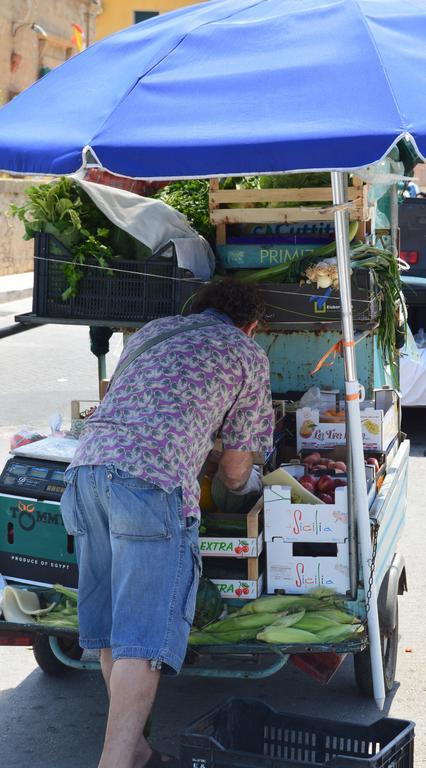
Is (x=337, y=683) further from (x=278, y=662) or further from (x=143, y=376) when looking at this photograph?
(x=143, y=376)

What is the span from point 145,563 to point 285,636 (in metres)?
0.63

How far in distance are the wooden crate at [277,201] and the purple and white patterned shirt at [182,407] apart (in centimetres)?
109

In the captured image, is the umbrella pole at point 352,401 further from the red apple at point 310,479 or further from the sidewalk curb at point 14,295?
the sidewalk curb at point 14,295

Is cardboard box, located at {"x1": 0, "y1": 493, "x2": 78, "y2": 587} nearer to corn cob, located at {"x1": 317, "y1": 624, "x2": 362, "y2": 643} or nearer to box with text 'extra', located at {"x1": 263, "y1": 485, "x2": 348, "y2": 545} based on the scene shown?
box with text 'extra', located at {"x1": 263, "y1": 485, "x2": 348, "y2": 545}

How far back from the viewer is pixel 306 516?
4.01 metres

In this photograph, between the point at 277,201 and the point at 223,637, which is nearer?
the point at 223,637

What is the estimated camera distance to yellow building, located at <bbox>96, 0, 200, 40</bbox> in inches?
1388

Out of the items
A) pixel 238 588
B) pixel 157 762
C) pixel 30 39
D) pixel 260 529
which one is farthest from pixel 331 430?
pixel 30 39

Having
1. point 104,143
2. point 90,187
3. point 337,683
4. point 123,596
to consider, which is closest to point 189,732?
point 123,596

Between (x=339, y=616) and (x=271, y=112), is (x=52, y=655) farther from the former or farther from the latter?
(x=271, y=112)

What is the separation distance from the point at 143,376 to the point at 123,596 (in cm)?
71

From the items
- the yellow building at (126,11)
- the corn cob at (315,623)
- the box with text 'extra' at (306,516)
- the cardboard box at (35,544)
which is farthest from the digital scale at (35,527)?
the yellow building at (126,11)

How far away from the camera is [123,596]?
3.52 meters

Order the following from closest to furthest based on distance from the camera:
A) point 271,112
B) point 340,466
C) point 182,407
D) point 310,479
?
point 271,112, point 182,407, point 310,479, point 340,466
